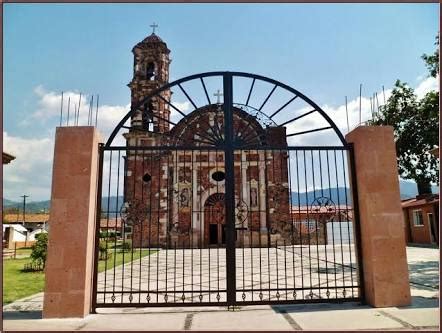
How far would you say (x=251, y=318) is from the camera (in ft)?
15.4

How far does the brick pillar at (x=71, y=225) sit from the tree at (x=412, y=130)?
15388mm

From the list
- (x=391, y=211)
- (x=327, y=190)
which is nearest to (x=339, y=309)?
(x=391, y=211)

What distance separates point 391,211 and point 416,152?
46.7ft

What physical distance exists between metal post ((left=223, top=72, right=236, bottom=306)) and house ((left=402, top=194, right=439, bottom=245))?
2201 centimetres

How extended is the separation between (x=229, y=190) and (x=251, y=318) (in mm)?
1845

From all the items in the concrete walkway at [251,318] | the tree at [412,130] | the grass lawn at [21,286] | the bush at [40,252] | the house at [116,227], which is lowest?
the grass lawn at [21,286]

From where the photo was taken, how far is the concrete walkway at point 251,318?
4266 millimetres

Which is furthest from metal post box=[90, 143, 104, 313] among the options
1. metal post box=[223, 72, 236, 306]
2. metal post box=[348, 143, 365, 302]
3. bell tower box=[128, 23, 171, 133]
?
bell tower box=[128, 23, 171, 133]

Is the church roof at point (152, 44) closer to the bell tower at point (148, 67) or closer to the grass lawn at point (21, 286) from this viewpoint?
the bell tower at point (148, 67)

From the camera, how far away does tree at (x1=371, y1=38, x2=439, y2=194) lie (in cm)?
1705

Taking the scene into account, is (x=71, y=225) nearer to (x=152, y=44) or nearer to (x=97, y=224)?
(x=97, y=224)

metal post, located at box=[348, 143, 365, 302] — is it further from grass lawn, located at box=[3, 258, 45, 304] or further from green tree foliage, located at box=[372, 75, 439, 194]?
green tree foliage, located at box=[372, 75, 439, 194]

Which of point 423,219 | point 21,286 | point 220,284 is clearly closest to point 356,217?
point 220,284

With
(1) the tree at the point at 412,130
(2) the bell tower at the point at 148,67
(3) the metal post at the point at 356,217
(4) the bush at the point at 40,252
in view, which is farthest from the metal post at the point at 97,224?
(2) the bell tower at the point at 148,67
